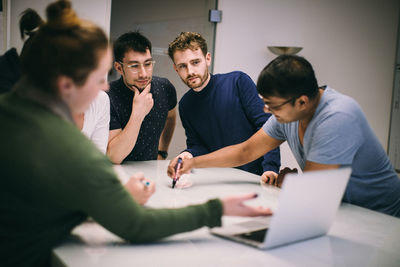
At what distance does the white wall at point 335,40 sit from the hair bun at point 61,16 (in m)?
3.33

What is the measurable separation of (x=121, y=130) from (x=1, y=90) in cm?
95

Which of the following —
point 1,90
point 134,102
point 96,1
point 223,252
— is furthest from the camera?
point 96,1

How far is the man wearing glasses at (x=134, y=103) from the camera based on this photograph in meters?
2.12

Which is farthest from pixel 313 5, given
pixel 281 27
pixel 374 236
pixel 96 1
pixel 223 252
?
pixel 223 252

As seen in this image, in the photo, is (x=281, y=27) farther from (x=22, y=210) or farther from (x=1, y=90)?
(x=22, y=210)

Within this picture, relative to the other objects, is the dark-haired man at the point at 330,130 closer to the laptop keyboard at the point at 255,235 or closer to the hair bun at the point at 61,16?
the laptop keyboard at the point at 255,235

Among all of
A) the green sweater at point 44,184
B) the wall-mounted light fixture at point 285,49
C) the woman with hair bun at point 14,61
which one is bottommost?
the green sweater at point 44,184

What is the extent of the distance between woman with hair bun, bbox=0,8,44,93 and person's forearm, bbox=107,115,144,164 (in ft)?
2.32

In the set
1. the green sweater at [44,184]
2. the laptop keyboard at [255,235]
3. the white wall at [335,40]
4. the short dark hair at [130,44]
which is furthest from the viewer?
the white wall at [335,40]

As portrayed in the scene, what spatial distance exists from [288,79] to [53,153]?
0.89 metres

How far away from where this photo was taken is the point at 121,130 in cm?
228

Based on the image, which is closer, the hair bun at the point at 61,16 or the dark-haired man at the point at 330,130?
the hair bun at the point at 61,16

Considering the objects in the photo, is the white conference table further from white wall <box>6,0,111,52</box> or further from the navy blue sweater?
white wall <box>6,0,111,52</box>

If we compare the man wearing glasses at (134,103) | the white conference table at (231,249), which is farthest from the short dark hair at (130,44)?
the white conference table at (231,249)
